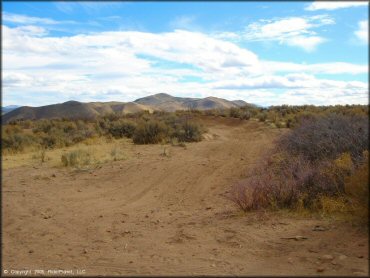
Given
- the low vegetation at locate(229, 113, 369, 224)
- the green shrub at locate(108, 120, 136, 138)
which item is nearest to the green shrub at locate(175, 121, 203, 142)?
the green shrub at locate(108, 120, 136, 138)

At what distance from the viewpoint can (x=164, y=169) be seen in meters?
15.0

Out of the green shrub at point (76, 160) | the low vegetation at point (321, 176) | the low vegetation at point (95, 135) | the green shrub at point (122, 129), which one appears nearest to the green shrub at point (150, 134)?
the low vegetation at point (95, 135)

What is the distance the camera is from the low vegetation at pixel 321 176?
26.1ft

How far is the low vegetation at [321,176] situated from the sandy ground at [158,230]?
54cm

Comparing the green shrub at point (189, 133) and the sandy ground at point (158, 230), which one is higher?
the green shrub at point (189, 133)

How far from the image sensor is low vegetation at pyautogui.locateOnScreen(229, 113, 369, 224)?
795 cm

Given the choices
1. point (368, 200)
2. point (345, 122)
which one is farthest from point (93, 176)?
point (368, 200)

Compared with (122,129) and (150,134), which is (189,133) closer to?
(150,134)

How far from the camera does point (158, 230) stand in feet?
27.1

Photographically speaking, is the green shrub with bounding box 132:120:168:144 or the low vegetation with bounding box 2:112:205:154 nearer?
the low vegetation with bounding box 2:112:205:154

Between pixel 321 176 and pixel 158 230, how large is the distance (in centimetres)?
375

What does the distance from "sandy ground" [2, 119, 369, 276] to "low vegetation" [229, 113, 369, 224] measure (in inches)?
21.3

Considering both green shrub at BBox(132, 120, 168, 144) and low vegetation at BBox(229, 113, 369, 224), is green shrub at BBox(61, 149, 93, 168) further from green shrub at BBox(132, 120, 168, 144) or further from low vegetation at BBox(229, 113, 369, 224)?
low vegetation at BBox(229, 113, 369, 224)

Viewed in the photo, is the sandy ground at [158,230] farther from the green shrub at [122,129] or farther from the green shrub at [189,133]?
the green shrub at [122,129]
